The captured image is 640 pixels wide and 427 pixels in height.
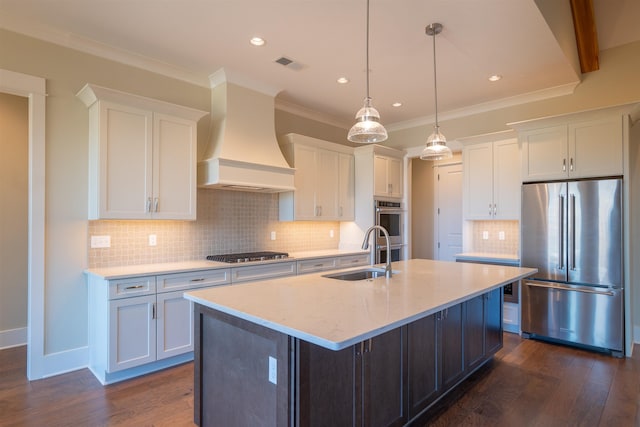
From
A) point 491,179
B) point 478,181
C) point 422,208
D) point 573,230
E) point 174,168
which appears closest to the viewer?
point 174,168

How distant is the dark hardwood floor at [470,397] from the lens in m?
2.34

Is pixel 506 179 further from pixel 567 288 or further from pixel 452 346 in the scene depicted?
pixel 452 346

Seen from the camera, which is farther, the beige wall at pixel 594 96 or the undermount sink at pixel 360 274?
the beige wall at pixel 594 96

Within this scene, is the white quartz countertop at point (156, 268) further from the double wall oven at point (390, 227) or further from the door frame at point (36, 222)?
the double wall oven at point (390, 227)

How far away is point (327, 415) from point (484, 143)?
402cm

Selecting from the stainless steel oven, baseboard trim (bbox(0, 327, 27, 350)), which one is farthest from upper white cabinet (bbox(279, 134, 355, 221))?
baseboard trim (bbox(0, 327, 27, 350))

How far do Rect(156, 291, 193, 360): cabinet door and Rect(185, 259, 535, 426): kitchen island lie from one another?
114 cm

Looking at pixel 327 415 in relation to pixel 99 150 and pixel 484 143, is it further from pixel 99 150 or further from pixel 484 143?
pixel 484 143

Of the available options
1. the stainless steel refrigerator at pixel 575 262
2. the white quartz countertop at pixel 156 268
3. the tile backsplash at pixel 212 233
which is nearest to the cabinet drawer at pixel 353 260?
the tile backsplash at pixel 212 233

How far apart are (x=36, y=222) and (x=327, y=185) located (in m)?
3.11

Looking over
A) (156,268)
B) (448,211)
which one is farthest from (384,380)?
(448,211)

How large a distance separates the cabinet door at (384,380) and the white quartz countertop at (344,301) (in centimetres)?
23

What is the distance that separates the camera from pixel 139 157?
3.15 meters

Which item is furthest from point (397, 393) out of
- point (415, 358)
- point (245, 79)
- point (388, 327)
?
point (245, 79)
